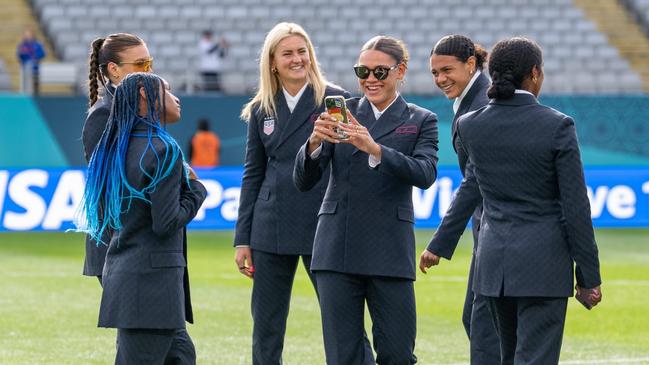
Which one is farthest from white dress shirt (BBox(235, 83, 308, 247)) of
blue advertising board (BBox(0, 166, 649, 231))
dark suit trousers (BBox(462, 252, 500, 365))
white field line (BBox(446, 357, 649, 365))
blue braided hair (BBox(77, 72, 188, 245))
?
blue advertising board (BBox(0, 166, 649, 231))

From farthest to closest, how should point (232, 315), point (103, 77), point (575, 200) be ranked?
point (232, 315)
point (103, 77)
point (575, 200)

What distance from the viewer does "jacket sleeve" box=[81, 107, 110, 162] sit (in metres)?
6.50

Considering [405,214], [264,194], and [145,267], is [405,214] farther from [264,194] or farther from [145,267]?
[145,267]

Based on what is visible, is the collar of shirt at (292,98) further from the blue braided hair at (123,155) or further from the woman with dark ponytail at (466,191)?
the blue braided hair at (123,155)

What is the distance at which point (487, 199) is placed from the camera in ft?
19.0

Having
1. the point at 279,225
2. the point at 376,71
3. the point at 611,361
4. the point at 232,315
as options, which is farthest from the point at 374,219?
the point at 232,315

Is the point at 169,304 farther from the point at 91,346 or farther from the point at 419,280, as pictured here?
the point at 419,280

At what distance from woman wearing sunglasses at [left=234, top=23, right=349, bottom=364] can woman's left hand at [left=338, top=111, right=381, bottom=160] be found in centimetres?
109

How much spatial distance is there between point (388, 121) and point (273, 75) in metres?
0.97

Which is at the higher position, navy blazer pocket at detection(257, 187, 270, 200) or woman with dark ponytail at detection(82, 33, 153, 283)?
woman with dark ponytail at detection(82, 33, 153, 283)

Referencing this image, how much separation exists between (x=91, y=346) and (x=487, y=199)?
4649 millimetres

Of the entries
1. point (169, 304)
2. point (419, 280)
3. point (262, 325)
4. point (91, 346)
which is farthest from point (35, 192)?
point (169, 304)

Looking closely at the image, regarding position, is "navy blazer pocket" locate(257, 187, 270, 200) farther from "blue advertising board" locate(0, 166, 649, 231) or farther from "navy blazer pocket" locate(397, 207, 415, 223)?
"blue advertising board" locate(0, 166, 649, 231)

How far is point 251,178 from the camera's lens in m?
7.33
